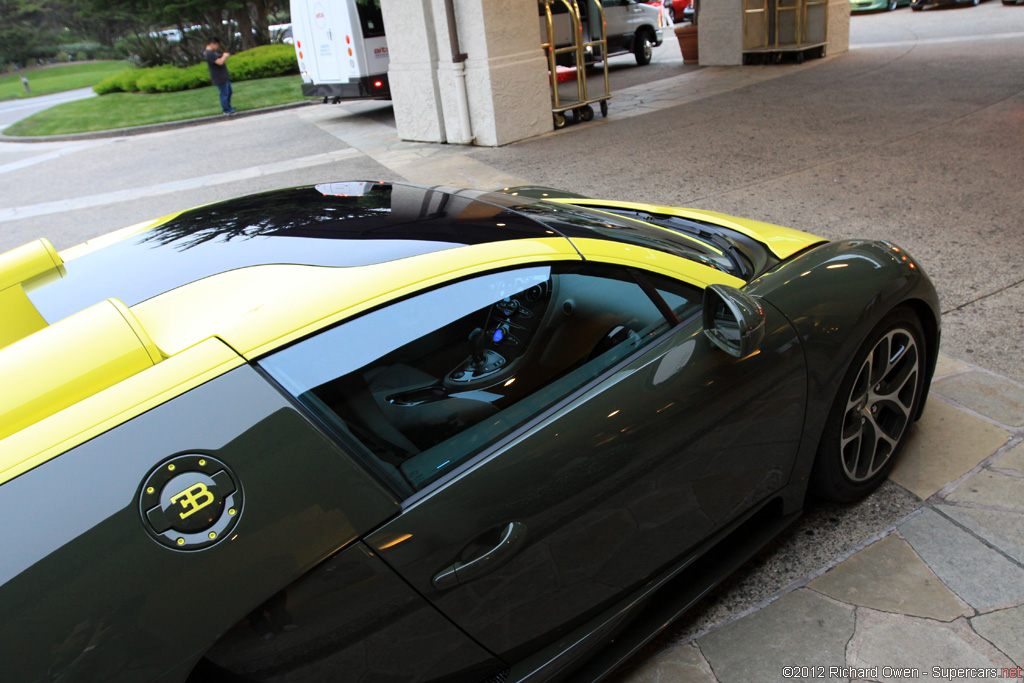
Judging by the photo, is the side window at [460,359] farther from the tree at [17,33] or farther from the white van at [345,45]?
the tree at [17,33]

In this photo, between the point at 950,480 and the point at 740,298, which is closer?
the point at 740,298

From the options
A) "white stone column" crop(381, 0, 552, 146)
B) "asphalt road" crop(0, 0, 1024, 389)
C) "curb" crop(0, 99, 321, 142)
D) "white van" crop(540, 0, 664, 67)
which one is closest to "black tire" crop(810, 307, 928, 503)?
"asphalt road" crop(0, 0, 1024, 389)

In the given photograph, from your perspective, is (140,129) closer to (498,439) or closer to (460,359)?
(460,359)

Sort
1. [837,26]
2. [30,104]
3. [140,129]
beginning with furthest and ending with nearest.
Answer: [30,104]
[140,129]
[837,26]

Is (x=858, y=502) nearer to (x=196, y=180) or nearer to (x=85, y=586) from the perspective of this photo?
(x=85, y=586)

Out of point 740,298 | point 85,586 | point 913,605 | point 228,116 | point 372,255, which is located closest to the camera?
point 85,586

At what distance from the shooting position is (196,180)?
1043 cm

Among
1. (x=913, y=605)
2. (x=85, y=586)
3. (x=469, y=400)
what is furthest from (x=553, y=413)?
(x=913, y=605)

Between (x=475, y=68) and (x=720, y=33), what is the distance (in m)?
7.37

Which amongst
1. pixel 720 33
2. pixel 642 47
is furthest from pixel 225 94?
pixel 720 33

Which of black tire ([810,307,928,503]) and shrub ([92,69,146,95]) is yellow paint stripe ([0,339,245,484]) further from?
shrub ([92,69,146,95])

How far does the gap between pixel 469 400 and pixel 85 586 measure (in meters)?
0.97

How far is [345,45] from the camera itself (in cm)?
1412

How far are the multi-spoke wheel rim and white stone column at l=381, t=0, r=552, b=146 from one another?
804 centimetres
